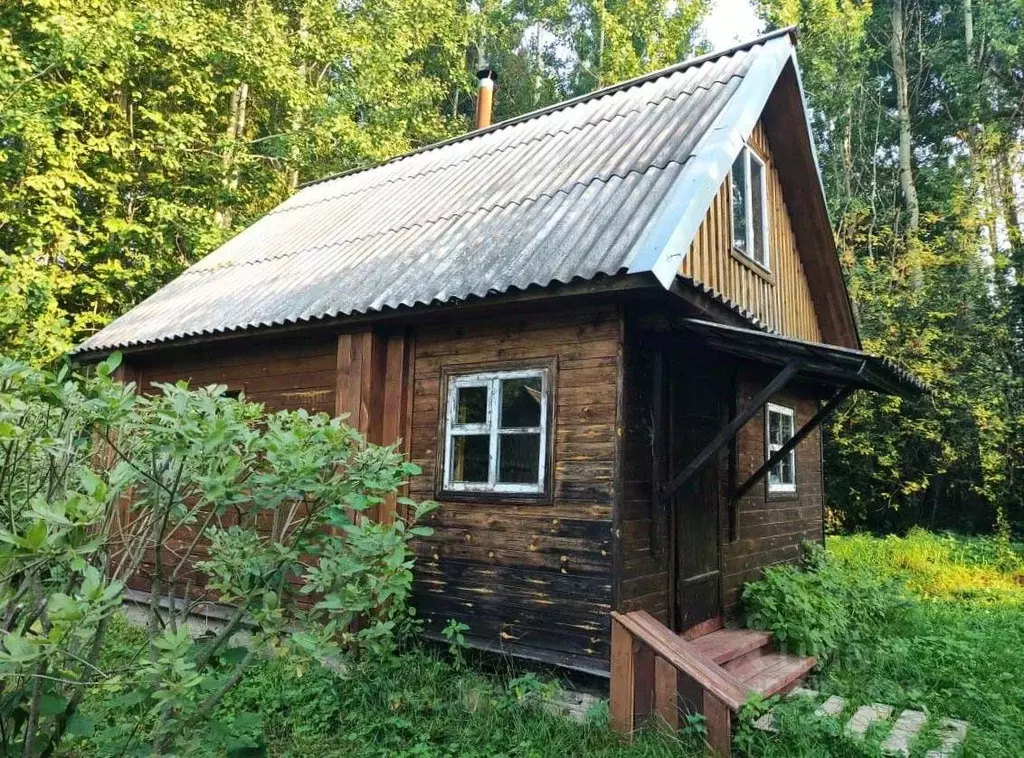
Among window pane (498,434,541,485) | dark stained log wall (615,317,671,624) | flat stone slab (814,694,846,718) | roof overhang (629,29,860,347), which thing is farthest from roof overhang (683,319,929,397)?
flat stone slab (814,694,846,718)

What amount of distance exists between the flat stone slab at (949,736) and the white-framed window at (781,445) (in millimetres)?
3437

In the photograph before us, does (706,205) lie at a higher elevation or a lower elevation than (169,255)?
lower

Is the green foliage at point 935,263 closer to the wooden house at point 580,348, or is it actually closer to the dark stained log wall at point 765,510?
the dark stained log wall at point 765,510

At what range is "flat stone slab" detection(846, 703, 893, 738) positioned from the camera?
4.64 m

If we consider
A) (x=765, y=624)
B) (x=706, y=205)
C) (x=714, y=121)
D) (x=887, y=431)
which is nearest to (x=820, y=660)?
(x=765, y=624)

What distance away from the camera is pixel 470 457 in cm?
597

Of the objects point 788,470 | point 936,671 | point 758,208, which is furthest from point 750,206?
point 936,671

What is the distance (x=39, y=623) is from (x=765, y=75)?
7014 mm

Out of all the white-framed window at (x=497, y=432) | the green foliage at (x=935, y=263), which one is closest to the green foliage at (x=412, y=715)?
the white-framed window at (x=497, y=432)

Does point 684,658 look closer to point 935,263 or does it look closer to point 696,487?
point 696,487

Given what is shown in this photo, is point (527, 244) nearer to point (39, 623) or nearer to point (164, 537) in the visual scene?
point (164, 537)

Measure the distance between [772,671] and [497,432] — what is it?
2.82 metres

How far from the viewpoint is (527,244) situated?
5750 millimetres

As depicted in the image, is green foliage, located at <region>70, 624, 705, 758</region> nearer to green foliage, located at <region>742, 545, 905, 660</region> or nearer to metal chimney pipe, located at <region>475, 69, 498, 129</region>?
green foliage, located at <region>742, 545, 905, 660</region>
